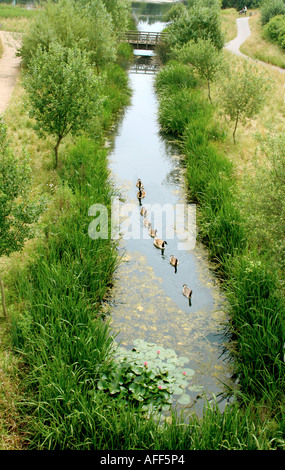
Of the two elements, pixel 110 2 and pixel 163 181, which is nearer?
pixel 163 181

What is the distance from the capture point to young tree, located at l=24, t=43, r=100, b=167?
38.1 ft

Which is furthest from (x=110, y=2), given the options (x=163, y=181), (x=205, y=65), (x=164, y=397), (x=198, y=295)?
(x=164, y=397)

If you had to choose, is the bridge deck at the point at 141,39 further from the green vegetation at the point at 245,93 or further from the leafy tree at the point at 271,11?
the green vegetation at the point at 245,93

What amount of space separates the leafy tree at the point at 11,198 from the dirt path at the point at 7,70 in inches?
403

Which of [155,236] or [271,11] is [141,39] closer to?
[271,11]

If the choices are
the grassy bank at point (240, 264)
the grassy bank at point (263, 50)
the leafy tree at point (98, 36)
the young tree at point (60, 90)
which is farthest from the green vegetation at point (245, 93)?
the grassy bank at point (263, 50)

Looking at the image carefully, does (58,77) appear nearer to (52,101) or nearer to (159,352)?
(52,101)

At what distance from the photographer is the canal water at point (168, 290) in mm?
6922

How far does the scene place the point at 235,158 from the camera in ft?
46.6

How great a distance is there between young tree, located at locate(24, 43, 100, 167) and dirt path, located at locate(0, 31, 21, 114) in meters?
4.52

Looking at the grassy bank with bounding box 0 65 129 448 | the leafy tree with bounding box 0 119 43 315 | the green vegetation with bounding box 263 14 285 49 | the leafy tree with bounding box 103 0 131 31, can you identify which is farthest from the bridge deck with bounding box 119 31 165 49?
the leafy tree with bounding box 0 119 43 315

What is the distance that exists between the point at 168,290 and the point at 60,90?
20.3 feet

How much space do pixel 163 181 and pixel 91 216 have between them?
4560 millimetres

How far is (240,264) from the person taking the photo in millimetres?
8211
